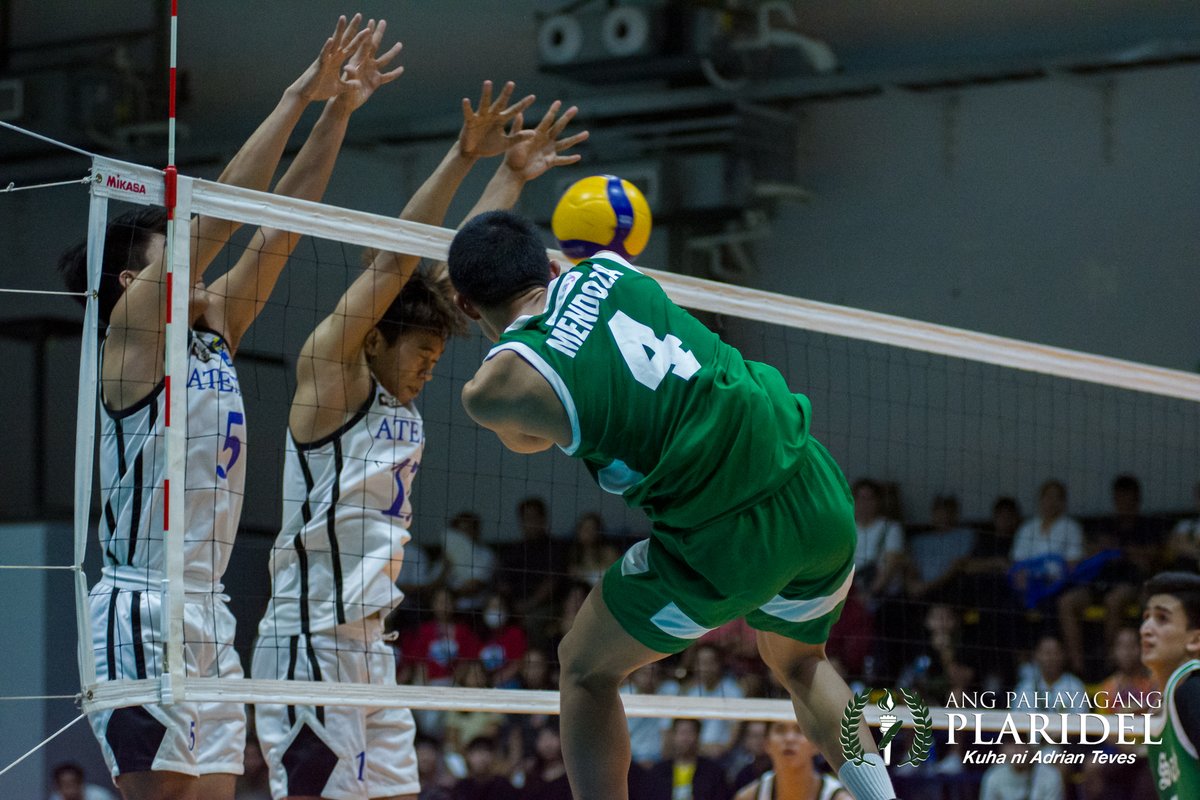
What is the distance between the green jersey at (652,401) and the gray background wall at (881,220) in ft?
22.2

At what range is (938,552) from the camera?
35.7 ft

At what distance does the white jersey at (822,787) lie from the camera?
6.62 meters

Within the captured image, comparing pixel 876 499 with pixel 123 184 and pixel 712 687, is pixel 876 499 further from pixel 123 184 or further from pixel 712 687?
pixel 123 184

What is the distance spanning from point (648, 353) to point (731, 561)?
1.88ft

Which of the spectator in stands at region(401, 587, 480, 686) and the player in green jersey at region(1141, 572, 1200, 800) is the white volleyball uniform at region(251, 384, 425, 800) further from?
the spectator in stands at region(401, 587, 480, 686)

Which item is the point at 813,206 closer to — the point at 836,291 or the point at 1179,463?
the point at 836,291

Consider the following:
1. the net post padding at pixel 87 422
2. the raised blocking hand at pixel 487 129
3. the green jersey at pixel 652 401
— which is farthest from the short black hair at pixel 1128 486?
the net post padding at pixel 87 422

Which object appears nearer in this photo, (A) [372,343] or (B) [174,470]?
(B) [174,470]

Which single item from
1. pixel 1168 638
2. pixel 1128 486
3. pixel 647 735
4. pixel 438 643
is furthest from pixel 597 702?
pixel 1128 486

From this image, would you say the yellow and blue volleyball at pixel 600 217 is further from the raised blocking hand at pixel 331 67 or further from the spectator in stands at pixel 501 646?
the spectator in stands at pixel 501 646

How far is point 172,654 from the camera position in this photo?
4.41 meters

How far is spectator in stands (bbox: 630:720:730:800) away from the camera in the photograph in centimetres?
904

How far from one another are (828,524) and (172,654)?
6.54 feet

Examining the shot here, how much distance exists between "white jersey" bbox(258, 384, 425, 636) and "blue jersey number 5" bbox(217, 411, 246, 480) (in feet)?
1.39
